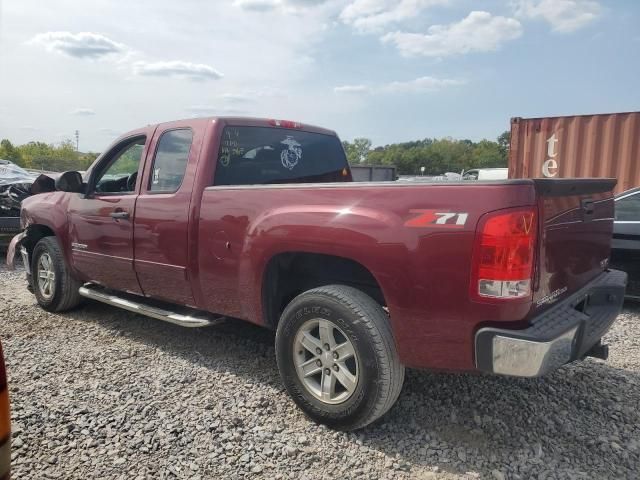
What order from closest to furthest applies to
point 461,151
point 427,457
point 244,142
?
point 427,457
point 244,142
point 461,151

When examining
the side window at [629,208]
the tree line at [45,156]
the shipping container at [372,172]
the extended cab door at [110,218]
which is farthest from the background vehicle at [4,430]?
the tree line at [45,156]

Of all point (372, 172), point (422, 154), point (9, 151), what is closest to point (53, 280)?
point (372, 172)

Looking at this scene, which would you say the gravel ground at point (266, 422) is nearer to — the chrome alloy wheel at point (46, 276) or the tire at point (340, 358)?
the tire at point (340, 358)

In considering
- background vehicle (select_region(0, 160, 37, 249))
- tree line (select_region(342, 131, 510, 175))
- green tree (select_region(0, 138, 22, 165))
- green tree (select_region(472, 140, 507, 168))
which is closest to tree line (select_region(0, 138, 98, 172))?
green tree (select_region(0, 138, 22, 165))

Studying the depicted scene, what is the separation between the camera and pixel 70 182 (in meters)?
4.27

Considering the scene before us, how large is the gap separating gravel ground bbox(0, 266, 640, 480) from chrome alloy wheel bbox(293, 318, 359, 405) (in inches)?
9.1

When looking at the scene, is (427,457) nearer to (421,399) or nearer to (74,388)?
(421,399)

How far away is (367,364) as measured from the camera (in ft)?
8.57

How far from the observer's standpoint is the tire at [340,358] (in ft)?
8.54

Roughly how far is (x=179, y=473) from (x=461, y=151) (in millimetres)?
89471

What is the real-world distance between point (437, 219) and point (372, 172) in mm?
5449

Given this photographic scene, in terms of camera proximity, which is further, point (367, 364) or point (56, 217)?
point (56, 217)

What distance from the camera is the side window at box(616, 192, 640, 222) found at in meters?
5.09

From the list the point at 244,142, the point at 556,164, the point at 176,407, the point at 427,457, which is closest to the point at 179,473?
the point at 176,407
